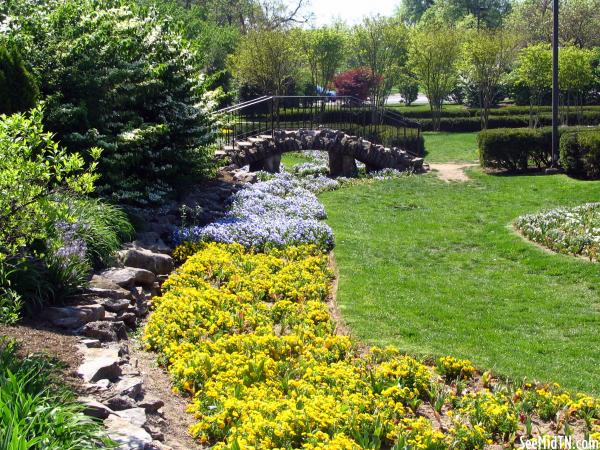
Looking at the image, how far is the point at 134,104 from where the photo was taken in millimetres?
12164

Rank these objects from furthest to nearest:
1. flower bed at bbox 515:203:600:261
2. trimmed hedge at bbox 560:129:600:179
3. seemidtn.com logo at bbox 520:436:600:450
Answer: trimmed hedge at bbox 560:129:600:179 → flower bed at bbox 515:203:600:261 → seemidtn.com logo at bbox 520:436:600:450

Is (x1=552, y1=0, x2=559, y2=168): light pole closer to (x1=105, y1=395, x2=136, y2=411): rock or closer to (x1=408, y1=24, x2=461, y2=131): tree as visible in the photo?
(x1=408, y1=24, x2=461, y2=131): tree

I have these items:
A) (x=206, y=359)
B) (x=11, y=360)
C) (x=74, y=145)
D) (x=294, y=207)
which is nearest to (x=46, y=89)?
(x=74, y=145)

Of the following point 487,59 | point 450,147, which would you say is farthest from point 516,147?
point 487,59

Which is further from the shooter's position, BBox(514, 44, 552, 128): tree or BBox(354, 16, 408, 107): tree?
BBox(354, 16, 408, 107): tree

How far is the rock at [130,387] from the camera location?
216 inches

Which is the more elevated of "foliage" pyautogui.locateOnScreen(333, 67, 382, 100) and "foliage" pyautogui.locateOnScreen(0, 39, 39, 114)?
"foliage" pyautogui.locateOnScreen(333, 67, 382, 100)

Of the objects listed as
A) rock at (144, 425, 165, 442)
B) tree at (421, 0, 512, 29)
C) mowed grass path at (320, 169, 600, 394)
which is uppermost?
tree at (421, 0, 512, 29)

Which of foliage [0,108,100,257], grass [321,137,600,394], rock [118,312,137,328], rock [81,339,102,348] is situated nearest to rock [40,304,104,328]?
rock [81,339,102,348]

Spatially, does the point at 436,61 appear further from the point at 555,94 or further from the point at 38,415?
the point at 38,415

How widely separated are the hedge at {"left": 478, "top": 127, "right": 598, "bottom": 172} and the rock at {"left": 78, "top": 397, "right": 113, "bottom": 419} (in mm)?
15808

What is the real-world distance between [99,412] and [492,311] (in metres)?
5.14

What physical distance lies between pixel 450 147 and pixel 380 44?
47.4 feet

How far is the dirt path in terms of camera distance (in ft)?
62.5
